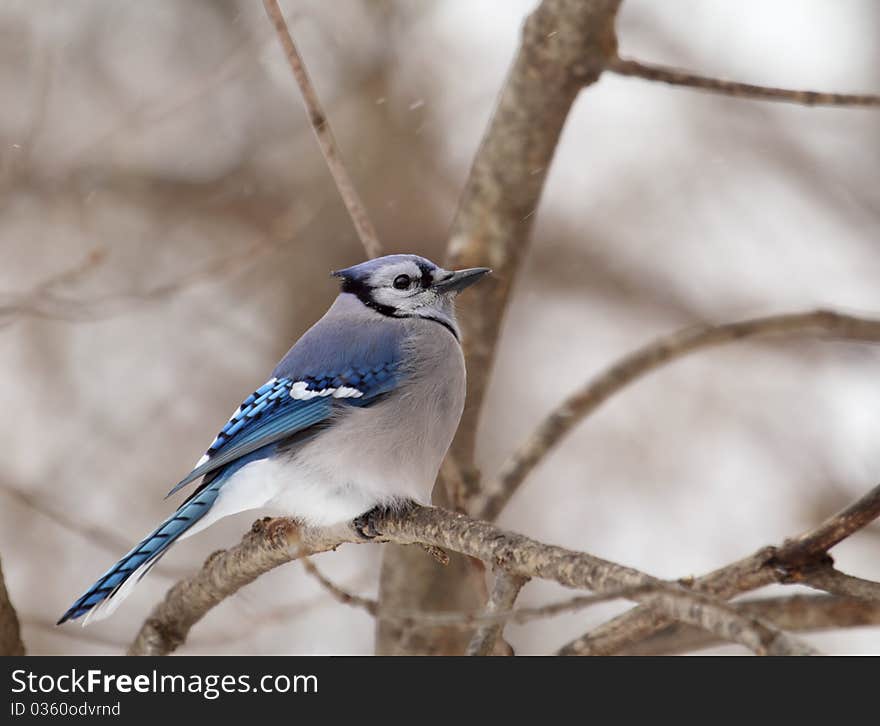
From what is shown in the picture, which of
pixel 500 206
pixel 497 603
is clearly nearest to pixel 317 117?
pixel 500 206

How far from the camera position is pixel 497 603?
6.92 feet

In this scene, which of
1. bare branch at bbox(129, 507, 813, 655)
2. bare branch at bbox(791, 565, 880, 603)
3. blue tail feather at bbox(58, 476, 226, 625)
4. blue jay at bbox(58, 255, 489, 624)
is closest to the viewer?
bare branch at bbox(129, 507, 813, 655)

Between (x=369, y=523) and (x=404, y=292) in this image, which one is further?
(x=404, y=292)

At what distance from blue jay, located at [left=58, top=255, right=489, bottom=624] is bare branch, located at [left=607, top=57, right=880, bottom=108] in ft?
2.24

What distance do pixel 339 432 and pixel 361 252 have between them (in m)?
2.47

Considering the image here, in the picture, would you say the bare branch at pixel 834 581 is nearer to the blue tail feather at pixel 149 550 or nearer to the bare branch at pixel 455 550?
the bare branch at pixel 455 550

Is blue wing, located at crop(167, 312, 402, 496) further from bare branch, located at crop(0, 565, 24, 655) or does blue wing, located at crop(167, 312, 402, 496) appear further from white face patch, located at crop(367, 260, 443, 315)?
bare branch, located at crop(0, 565, 24, 655)

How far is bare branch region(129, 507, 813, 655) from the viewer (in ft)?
4.52

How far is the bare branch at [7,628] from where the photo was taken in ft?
7.83

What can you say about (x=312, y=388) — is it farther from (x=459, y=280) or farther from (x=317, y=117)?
(x=317, y=117)

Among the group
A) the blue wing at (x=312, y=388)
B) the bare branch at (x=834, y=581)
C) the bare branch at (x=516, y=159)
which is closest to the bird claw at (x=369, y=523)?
the blue wing at (x=312, y=388)

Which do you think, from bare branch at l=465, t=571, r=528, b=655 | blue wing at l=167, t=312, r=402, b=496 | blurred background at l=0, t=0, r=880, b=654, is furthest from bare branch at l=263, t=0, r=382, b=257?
blurred background at l=0, t=0, r=880, b=654

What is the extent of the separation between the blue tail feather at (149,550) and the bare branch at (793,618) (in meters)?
1.02
